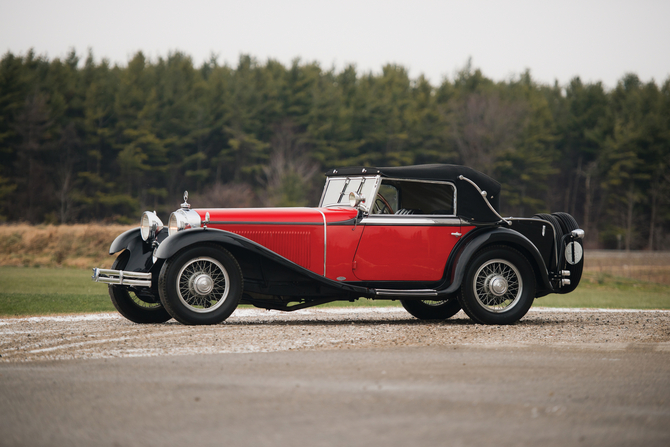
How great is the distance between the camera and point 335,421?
4379 mm

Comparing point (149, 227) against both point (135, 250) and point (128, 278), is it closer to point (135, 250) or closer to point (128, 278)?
point (135, 250)

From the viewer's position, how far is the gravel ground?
732cm

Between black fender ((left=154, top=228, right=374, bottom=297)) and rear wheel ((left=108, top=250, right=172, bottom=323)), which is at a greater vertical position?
black fender ((left=154, top=228, right=374, bottom=297))

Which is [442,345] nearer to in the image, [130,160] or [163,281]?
[163,281]

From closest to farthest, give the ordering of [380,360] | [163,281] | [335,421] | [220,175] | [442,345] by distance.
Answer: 1. [335,421]
2. [380,360]
3. [442,345]
4. [163,281]
5. [220,175]

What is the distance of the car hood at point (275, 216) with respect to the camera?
9.62m

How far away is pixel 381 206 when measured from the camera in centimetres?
1027

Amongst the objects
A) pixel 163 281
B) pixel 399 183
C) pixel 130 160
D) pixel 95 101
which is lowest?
pixel 163 281

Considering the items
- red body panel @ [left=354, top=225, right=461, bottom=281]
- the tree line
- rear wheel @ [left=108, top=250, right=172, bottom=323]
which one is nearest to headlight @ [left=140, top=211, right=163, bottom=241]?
rear wheel @ [left=108, top=250, right=172, bottom=323]

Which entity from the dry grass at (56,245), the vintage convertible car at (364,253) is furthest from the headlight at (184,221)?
the dry grass at (56,245)

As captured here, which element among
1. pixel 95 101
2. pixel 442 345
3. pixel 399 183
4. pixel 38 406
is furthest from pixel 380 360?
pixel 95 101

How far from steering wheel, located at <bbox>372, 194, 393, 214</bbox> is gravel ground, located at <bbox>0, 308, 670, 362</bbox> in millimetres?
1502

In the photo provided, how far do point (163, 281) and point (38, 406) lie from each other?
4.06m

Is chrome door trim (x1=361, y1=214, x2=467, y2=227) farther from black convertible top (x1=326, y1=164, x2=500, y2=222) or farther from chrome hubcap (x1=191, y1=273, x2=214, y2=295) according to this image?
chrome hubcap (x1=191, y1=273, x2=214, y2=295)
